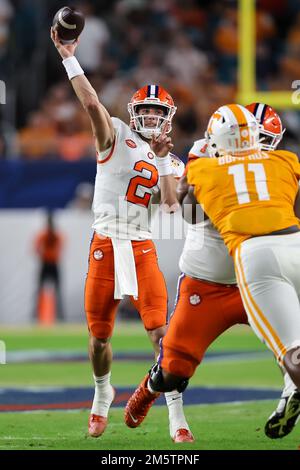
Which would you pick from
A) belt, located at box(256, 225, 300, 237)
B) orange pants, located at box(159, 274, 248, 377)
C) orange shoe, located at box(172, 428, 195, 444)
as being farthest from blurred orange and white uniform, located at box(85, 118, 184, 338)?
belt, located at box(256, 225, 300, 237)

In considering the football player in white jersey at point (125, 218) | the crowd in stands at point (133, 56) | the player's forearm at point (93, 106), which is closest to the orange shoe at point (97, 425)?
the football player in white jersey at point (125, 218)

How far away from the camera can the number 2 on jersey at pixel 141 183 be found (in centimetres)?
598

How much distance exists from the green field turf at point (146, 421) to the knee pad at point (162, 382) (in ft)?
0.94

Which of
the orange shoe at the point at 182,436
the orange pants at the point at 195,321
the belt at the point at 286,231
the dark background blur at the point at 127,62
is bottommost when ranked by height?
the orange shoe at the point at 182,436

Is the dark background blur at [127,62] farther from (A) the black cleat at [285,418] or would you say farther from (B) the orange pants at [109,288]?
(A) the black cleat at [285,418]

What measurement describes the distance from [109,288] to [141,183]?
0.63 meters

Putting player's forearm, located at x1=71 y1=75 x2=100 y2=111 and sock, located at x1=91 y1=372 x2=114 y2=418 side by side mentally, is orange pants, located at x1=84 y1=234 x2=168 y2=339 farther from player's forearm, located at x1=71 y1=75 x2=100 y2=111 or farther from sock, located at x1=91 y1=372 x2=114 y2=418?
player's forearm, located at x1=71 y1=75 x2=100 y2=111

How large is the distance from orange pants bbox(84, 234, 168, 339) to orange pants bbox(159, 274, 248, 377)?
1.64 feet

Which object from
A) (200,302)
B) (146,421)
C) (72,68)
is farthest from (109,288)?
(72,68)

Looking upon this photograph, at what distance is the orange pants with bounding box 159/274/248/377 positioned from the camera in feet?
16.9

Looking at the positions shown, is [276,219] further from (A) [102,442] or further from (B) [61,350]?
(B) [61,350]

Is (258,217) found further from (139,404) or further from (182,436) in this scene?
(139,404)

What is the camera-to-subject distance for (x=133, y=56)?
15.0 metres
